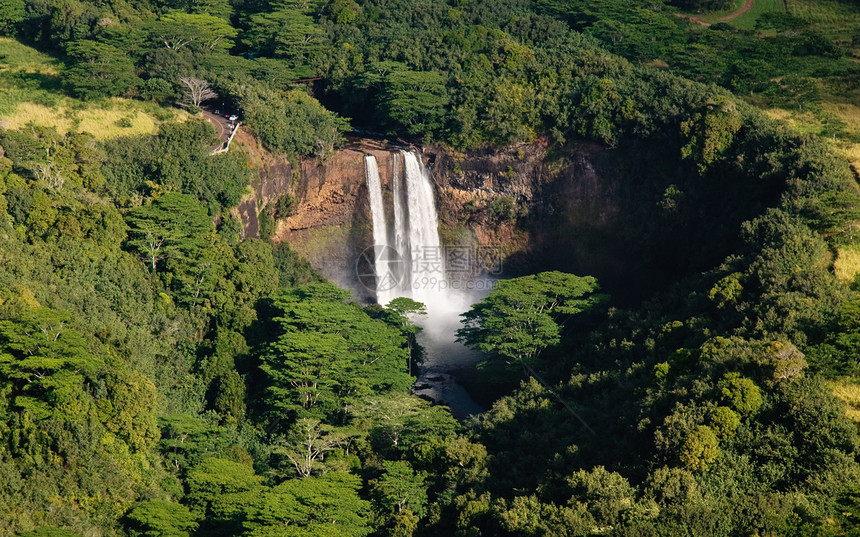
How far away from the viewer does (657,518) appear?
141 feet

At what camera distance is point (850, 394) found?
155 feet

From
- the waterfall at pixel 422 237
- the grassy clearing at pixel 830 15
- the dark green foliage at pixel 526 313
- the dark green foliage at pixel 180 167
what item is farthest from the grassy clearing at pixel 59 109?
the grassy clearing at pixel 830 15

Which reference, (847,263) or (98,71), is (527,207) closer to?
Result: (847,263)

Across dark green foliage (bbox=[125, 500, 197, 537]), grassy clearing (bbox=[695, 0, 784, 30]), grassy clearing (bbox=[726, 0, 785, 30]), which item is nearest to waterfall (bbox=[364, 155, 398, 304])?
dark green foliage (bbox=[125, 500, 197, 537])

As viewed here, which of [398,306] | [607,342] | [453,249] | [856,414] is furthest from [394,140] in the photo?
[856,414]

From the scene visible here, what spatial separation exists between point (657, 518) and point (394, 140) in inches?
1528

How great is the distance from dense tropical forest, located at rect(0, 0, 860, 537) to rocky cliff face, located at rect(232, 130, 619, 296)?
3.71 feet

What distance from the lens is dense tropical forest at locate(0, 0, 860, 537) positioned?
4669cm

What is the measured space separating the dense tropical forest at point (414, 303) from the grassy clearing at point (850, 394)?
0.16 meters

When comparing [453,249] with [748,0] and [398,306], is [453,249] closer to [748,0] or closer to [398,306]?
[398,306]

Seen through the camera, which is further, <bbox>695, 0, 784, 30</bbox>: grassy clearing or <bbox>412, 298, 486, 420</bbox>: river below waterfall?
<bbox>695, 0, 784, 30</bbox>: grassy clearing

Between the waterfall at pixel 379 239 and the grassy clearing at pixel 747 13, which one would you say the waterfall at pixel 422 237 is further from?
the grassy clearing at pixel 747 13

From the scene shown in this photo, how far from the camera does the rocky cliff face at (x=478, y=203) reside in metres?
71.7

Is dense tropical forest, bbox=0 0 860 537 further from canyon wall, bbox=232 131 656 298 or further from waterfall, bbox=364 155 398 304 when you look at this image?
waterfall, bbox=364 155 398 304
